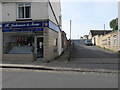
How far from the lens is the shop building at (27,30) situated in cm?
1599

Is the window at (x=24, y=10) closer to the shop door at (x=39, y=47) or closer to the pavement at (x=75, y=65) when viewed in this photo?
the shop door at (x=39, y=47)

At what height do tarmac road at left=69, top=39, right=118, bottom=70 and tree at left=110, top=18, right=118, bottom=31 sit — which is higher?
tree at left=110, top=18, right=118, bottom=31

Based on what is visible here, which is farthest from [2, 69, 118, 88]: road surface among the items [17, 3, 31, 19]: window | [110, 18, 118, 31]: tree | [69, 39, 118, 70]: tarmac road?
[110, 18, 118, 31]: tree

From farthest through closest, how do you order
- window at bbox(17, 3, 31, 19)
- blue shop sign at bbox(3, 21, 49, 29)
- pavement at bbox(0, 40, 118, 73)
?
1. window at bbox(17, 3, 31, 19)
2. blue shop sign at bbox(3, 21, 49, 29)
3. pavement at bbox(0, 40, 118, 73)

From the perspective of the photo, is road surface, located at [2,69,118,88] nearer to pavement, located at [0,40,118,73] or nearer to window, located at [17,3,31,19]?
pavement, located at [0,40,118,73]

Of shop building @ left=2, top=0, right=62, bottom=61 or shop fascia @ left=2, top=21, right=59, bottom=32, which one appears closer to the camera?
shop fascia @ left=2, top=21, right=59, bottom=32

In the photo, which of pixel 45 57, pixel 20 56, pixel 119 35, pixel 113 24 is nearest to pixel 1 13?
pixel 20 56

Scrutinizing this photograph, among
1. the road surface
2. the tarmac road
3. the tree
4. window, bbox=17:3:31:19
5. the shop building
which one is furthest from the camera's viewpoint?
the tree

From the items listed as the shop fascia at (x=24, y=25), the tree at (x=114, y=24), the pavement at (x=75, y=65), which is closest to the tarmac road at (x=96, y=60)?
the pavement at (x=75, y=65)

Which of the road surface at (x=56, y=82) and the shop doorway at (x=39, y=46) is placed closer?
the road surface at (x=56, y=82)

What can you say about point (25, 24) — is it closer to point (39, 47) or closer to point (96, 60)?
point (39, 47)

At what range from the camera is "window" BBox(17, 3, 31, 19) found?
16.8 metres

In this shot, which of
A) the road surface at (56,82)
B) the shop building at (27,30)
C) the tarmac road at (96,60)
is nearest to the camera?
the road surface at (56,82)

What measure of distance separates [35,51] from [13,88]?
10.3 meters
